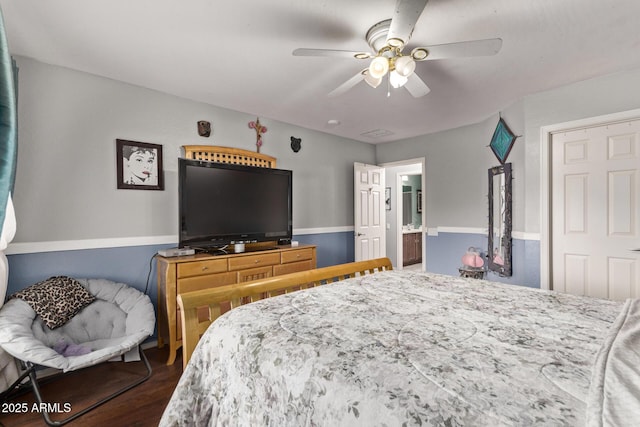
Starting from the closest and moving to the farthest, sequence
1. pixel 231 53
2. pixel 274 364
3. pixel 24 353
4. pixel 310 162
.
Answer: pixel 274 364, pixel 24 353, pixel 231 53, pixel 310 162

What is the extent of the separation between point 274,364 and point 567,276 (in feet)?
10.7

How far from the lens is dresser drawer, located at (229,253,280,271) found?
2.88m

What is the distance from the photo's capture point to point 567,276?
3.00 metres

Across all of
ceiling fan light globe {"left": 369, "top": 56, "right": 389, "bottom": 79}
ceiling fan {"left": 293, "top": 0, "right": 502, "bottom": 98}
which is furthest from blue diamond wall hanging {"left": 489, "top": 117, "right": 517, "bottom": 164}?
ceiling fan light globe {"left": 369, "top": 56, "right": 389, "bottom": 79}

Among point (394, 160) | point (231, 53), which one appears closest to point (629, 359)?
point (231, 53)

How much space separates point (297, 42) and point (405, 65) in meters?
0.80

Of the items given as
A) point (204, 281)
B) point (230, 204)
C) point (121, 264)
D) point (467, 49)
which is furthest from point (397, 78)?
point (121, 264)

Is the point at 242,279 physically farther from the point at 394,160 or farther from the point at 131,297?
the point at 394,160

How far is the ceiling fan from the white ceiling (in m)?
0.12

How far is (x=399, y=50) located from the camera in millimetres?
1859

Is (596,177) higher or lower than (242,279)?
higher

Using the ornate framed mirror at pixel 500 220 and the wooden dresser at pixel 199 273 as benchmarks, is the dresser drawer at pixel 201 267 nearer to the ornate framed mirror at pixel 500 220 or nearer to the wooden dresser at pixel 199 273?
the wooden dresser at pixel 199 273

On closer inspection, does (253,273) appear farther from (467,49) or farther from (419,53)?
(467,49)

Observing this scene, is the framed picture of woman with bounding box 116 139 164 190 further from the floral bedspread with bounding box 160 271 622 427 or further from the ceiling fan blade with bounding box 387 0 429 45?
the ceiling fan blade with bounding box 387 0 429 45
